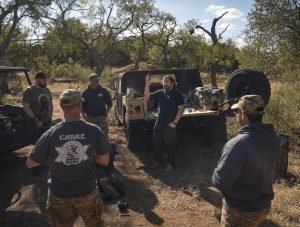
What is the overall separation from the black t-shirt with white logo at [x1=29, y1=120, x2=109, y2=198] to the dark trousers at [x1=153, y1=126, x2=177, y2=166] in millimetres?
3575

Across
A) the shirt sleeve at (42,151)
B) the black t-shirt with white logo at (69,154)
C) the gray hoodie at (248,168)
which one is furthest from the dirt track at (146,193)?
the gray hoodie at (248,168)

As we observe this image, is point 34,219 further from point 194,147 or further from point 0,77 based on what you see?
point 194,147

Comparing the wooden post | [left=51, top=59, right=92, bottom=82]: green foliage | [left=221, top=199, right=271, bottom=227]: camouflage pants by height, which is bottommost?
the wooden post

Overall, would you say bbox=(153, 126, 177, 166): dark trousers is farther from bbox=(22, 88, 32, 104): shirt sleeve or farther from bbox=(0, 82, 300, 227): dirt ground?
A: bbox=(22, 88, 32, 104): shirt sleeve

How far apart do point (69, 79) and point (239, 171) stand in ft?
110

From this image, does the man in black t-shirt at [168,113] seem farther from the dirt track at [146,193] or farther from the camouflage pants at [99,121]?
the camouflage pants at [99,121]

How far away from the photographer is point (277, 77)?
12562 millimetres

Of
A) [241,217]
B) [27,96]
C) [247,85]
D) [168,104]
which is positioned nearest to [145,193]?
[168,104]

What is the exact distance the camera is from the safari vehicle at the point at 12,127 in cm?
678

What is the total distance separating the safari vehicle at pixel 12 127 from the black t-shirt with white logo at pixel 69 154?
371cm

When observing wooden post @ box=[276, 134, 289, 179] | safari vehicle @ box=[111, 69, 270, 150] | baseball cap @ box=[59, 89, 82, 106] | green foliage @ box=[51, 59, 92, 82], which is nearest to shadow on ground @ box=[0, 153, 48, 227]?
safari vehicle @ box=[111, 69, 270, 150]

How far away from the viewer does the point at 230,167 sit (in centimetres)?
292

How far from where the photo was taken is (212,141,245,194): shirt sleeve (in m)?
2.92

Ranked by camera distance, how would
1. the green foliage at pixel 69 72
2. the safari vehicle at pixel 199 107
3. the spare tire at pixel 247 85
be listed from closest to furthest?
the safari vehicle at pixel 199 107, the spare tire at pixel 247 85, the green foliage at pixel 69 72
